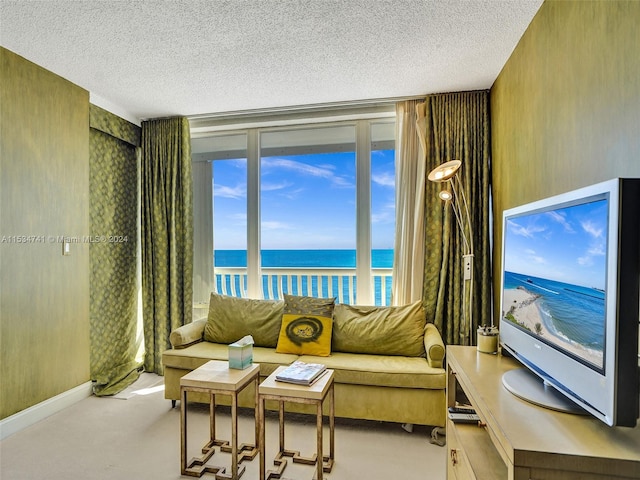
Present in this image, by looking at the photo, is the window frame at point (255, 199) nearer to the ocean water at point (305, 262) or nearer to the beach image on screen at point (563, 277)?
the ocean water at point (305, 262)

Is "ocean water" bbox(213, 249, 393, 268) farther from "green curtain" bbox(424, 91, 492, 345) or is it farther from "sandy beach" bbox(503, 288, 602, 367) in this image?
"sandy beach" bbox(503, 288, 602, 367)

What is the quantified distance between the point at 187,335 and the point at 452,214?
2450 mm

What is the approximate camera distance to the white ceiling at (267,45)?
77.5 inches

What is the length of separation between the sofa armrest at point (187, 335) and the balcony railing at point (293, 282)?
26.7 inches

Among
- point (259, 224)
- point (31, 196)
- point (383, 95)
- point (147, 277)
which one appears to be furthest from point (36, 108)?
point (383, 95)

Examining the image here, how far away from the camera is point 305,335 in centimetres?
281

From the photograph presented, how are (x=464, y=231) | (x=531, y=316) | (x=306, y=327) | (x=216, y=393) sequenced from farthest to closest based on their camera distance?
1. (x=464, y=231)
2. (x=306, y=327)
3. (x=216, y=393)
4. (x=531, y=316)

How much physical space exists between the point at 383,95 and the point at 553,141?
1.61m

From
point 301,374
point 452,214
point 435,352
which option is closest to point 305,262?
point 452,214

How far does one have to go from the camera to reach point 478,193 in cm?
295

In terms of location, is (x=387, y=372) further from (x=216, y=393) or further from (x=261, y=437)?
(x=216, y=393)

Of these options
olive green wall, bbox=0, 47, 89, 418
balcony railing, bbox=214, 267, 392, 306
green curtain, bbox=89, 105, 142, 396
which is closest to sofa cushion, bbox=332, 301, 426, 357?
balcony railing, bbox=214, 267, 392, 306

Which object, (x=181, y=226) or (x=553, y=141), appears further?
(x=181, y=226)

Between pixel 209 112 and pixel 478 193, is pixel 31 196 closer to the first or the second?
pixel 209 112
